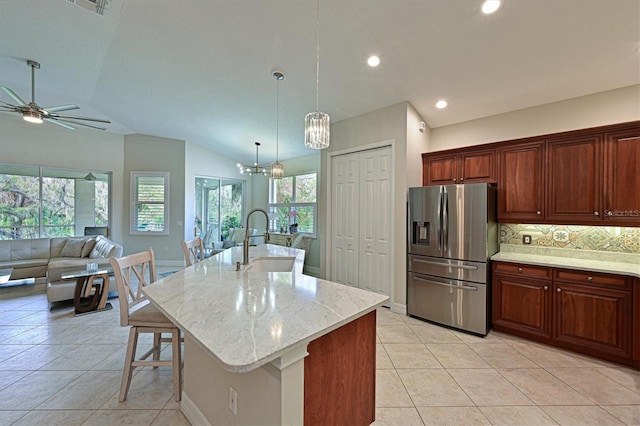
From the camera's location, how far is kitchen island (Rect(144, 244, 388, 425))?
0.99 meters

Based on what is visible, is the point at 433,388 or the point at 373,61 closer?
the point at 433,388

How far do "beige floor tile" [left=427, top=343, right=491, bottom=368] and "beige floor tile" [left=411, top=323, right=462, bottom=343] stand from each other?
0.29 ft

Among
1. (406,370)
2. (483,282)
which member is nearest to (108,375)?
(406,370)

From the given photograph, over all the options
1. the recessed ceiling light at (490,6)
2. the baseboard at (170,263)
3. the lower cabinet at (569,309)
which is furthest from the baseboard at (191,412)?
the baseboard at (170,263)

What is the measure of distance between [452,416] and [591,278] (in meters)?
1.95

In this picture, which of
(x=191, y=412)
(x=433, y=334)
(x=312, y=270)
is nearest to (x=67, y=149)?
(x=312, y=270)

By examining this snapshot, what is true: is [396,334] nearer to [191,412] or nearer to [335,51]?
[191,412]

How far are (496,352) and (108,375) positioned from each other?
361 centimetres

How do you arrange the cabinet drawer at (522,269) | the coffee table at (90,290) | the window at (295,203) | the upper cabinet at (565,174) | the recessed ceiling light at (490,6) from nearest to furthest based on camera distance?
the recessed ceiling light at (490,6), the upper cabinet at (565,174), the cabinet drawer at (522,269), the coffee table at (90,290), the window at (295,203)

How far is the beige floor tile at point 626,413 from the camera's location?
175 cm

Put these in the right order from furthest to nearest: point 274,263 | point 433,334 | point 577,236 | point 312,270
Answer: point 312,270
point 433,334
point 577,236
point 274,263

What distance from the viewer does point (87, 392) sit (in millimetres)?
1976

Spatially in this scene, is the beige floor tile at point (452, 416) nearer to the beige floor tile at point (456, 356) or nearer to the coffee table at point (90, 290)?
the beige floor tile at point (456, 356)

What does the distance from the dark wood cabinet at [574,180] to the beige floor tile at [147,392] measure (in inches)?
159
